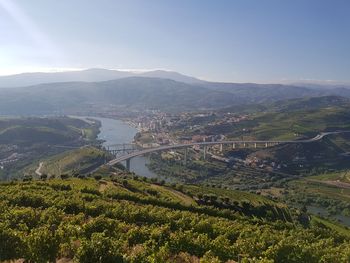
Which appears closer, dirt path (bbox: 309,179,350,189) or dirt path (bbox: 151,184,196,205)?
dirt path (bbox: 151,184,196,205)

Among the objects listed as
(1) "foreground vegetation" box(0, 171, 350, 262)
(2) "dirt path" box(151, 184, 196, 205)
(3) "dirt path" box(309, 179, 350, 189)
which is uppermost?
(1) "foreground vegetation" box(0, 171, 350, 262)

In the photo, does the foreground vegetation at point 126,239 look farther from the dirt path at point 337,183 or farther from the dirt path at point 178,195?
the dirt path at point 337,183

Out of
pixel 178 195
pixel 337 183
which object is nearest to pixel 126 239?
pixel 178 195

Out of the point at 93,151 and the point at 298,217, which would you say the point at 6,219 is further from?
the point at 93,151

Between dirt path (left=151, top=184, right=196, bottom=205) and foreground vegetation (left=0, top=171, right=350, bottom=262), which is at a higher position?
foreground vegetation (left=0, top=171, right=350, bottom=262)

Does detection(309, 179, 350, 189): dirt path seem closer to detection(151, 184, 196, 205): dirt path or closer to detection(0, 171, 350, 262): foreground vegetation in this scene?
detection(151, 184, 196, 205): dirt path

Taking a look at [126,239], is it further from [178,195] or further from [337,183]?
[337,183]

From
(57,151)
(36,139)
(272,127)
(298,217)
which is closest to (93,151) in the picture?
(57,151)

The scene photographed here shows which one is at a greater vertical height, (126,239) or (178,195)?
(126,239)

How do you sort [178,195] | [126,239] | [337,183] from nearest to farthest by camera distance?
[126,239]
[178,195]
[337,183]

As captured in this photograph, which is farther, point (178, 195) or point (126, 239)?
point (178, 195)

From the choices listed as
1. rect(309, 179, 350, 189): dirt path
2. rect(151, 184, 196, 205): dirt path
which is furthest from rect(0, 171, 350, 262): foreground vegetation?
rect(309, 179, 350, 189): dirt path
